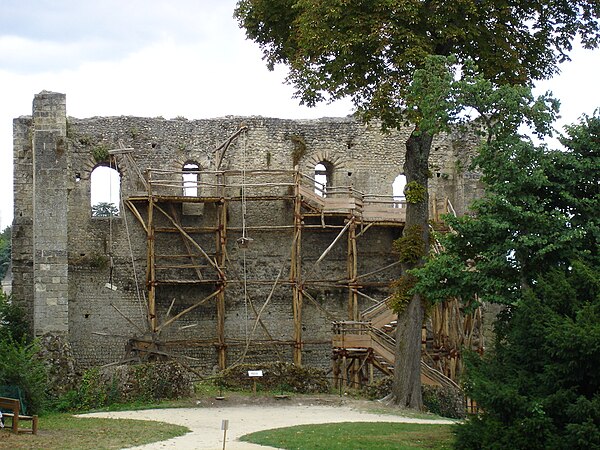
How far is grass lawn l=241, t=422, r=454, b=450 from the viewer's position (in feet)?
50.5

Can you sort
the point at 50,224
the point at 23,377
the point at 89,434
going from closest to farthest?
the point at 89,434 < the point at 23,377 < the point at 50,224

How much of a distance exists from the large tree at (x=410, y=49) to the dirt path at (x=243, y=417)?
214cm

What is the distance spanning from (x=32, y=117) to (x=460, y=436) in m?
18.2

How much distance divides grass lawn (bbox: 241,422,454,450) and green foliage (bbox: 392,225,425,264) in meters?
4.67

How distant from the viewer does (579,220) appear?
1673 cm

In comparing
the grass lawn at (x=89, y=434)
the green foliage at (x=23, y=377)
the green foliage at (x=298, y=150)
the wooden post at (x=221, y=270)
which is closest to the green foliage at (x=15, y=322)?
the wooden post at (x=221, y=270)

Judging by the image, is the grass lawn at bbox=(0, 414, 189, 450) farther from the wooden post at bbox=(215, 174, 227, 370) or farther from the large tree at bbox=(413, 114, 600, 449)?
the wooden post at bbox=(215, 174, 227, 370)

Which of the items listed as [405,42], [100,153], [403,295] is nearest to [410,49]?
[405,42]

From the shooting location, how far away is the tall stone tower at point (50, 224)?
26.7 m

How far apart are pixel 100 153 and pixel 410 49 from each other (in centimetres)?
1209

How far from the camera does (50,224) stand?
2700cm

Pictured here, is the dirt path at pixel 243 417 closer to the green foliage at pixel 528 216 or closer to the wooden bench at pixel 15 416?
the wooden bench at pixel 15 416

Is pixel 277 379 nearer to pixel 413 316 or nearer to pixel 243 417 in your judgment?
pixel 413 316

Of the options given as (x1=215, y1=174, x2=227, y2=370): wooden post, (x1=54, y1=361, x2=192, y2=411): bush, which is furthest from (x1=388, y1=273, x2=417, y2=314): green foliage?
(x1=215, y1=174, x2=227, y2=370): wooden post
